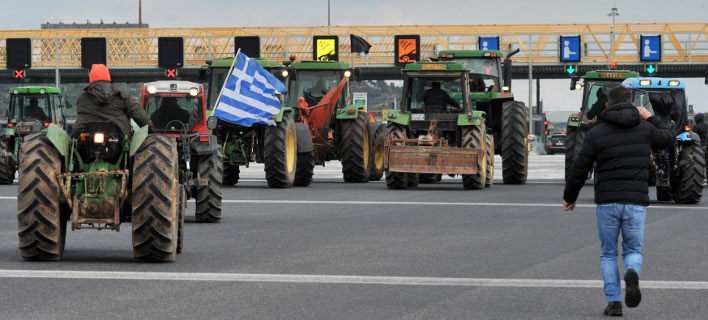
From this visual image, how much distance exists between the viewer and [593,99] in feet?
101

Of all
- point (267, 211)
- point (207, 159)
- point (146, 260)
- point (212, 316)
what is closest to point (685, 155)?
point (267, 211)

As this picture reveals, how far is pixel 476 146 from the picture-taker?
2838 cm

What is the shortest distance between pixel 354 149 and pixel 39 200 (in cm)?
1940

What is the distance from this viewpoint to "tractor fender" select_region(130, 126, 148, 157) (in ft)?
44.2

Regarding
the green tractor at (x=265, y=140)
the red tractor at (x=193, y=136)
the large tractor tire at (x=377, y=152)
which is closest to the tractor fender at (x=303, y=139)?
the green tractor at (x=265, y=140)

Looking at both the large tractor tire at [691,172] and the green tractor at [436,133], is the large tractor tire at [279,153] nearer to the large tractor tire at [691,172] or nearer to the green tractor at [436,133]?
the green tractor at [436,133]

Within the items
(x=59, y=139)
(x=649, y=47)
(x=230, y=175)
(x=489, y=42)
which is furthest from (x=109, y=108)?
(x=649, y=47)

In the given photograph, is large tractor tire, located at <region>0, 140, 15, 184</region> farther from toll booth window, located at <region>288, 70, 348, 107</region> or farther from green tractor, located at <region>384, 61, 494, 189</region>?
green tractor, located at <region>384, 61, 494, 189</region>

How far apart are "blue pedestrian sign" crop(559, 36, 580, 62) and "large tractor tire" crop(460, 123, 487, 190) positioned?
4929 cm

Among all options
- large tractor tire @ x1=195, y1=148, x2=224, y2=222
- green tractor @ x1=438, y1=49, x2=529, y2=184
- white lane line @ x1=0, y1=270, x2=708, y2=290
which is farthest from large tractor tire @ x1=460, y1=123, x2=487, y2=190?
white lane line @ x1=0, y1=270, x2=708, y2=290

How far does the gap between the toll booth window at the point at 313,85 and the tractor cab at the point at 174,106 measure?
12144 millimetres

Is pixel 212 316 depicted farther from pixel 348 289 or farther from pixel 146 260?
pixel 146 260

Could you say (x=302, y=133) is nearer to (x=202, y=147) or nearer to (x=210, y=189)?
(x=210, y=189)

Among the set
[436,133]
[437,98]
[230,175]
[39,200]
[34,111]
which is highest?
[437,98]
